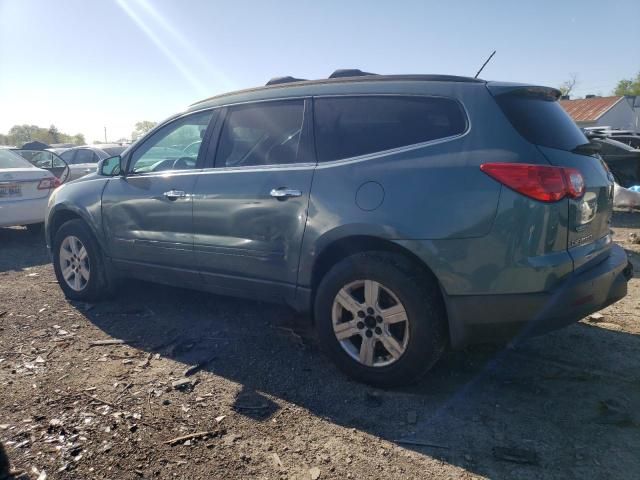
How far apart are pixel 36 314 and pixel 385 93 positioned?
3.92 m

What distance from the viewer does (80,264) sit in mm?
5191

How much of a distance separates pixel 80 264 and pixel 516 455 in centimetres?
435

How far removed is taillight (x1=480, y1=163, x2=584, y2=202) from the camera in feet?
9.25

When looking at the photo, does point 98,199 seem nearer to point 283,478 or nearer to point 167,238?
point 167,238

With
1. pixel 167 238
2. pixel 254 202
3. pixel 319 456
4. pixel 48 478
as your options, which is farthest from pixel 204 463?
pixel 167 238

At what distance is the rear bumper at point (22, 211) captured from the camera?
7844mm

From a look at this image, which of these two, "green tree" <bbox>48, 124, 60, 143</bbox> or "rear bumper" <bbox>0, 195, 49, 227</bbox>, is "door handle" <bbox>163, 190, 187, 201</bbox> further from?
"green tree" <bbox>48, 124, 60, 143</bbox>

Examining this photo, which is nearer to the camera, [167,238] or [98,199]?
[167,238]

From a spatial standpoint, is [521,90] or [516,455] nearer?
[516,455]

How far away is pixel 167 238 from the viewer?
437 cm

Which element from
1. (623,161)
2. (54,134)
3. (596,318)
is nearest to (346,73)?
(596,318)

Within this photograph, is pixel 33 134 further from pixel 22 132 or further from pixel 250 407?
pixel 250 407

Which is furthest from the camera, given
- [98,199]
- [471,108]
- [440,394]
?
[98,199]

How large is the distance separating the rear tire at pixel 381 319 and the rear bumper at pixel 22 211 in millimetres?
6480
